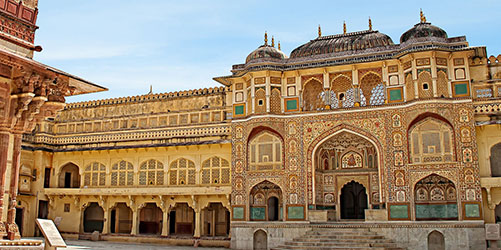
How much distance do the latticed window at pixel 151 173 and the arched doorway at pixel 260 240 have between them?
5.95 m

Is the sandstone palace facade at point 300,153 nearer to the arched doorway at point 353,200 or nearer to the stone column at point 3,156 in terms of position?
the arched doorway at point 353,200

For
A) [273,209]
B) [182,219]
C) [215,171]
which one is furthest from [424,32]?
[182,219]

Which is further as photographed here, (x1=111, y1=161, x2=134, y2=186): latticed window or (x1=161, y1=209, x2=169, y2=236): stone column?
(x1=111, y1=161, x2=134, y2=186): latticed window

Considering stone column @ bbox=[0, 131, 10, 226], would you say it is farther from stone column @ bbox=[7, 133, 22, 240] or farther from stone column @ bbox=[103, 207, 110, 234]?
stone column @ bbox=[103, 207, 110, 234]

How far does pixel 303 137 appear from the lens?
20984 mm

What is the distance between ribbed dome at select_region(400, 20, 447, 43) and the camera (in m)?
19.7

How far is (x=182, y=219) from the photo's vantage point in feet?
85.5

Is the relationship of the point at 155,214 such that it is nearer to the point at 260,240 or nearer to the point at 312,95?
the point at 260,240

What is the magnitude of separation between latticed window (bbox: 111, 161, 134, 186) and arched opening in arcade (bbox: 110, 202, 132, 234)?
1.64 meters

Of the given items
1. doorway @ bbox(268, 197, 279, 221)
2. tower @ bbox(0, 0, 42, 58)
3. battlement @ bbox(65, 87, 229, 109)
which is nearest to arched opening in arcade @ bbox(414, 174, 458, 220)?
doorway @ bbox(268, 197, 279, 221)

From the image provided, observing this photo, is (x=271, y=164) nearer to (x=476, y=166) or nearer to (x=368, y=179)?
(x=368, y=179)

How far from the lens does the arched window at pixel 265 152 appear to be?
2125cm

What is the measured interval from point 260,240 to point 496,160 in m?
9.82

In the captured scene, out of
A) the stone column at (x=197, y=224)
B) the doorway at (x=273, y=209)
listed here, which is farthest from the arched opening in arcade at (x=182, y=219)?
the doorway at (x=273, y=209)
